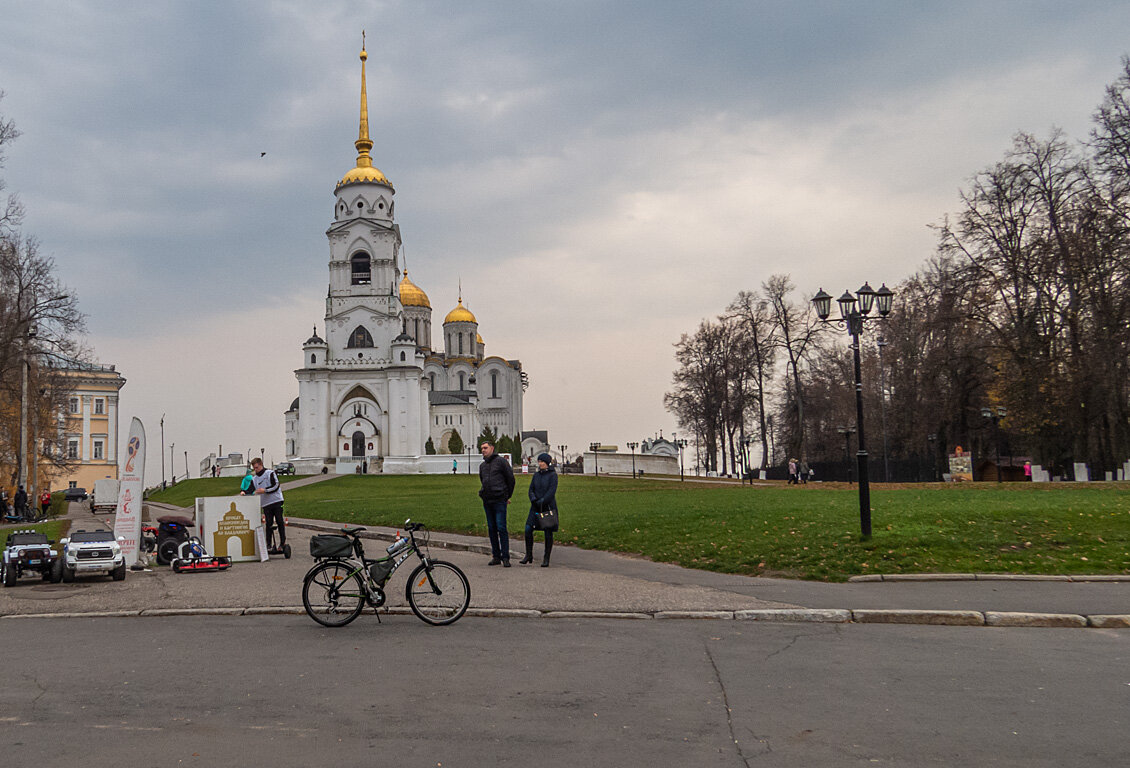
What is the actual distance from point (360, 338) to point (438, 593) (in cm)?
7581

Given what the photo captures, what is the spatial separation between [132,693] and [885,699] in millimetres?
5608

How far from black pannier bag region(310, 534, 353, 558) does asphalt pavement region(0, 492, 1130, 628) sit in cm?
107

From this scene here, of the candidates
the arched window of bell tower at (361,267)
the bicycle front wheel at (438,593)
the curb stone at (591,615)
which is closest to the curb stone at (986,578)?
the curb stone at (591,615)

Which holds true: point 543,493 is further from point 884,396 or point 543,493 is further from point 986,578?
point 884,396

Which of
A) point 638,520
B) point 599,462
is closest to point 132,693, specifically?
point 638,520

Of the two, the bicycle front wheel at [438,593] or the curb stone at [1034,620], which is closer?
the curb stone at [1034,620]

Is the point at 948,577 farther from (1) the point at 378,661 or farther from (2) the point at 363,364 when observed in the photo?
(2) the point at 363,364

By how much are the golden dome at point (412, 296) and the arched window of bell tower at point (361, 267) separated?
2017cm

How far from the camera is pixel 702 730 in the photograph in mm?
5582

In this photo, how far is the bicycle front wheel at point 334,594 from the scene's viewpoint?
30.7 feet

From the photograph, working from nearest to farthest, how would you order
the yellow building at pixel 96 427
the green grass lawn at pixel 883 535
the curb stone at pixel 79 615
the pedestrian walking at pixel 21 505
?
the curb stone at pixel 79 615 → the green grass lawn at pixel 883 535 → the pedestrian walking at pixel 21 505 → the yellow building at pixel 96 427

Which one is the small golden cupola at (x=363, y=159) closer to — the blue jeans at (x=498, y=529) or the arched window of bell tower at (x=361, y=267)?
the arched window of bell tower at (x=361, y=267)

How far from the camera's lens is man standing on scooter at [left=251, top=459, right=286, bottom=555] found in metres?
15.4

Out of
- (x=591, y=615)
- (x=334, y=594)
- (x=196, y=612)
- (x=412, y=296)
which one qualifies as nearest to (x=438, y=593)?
(x=334, y=594)
